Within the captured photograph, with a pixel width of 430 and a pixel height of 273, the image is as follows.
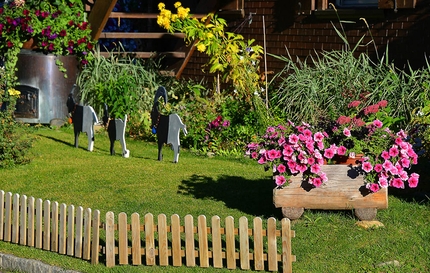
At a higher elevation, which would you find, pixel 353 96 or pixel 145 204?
pixel 353 96

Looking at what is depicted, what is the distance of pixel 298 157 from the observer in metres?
7.84

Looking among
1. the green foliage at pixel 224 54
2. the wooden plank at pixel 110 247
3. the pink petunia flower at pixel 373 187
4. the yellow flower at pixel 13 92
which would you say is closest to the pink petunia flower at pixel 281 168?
the pink petunia flower at pixel 373 187

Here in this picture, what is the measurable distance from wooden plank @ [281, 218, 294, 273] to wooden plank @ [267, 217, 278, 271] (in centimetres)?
7

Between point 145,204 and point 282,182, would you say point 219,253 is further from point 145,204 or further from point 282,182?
point 145,204

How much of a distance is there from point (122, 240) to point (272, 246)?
1.23m

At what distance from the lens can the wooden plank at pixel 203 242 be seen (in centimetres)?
690

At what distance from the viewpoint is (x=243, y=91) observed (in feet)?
41.5

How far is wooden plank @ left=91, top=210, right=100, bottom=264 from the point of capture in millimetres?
7125

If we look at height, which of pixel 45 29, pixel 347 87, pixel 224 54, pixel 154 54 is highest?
pixel 45 29

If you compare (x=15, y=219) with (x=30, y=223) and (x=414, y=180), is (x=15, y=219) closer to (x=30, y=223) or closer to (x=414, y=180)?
(x=30, y=223)

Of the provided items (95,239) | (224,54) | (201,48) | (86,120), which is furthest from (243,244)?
(224,54)

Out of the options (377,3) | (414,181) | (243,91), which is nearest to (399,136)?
(414,181)

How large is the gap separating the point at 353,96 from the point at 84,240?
5.45 meters

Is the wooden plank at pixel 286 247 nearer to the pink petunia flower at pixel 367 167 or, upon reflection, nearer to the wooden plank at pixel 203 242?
the wooden plank at pixel 203 242
